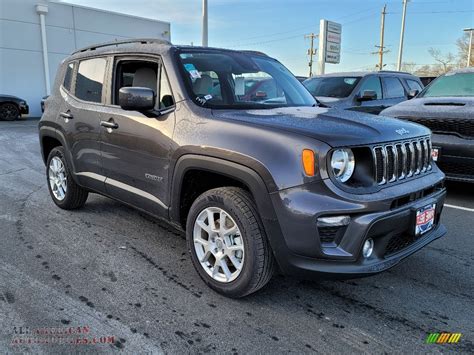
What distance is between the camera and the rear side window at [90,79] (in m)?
4.38

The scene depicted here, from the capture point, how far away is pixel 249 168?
287 centimetres

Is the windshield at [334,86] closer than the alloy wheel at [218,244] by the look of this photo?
No

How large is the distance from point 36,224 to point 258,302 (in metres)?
2.86

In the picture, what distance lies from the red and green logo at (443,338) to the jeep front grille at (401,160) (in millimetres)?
1017

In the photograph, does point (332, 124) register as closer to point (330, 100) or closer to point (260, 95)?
point (260, 95)

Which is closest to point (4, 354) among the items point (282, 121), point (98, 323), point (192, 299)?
point (98, 323)

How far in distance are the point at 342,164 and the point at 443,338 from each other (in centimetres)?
126

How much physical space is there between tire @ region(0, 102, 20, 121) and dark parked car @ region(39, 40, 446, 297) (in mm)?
16417

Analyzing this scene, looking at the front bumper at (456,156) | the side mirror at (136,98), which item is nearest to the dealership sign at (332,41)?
the front bumper at (456,156)

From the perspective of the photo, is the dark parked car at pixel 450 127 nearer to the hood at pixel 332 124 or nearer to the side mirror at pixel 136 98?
the hood at pixel 332 124

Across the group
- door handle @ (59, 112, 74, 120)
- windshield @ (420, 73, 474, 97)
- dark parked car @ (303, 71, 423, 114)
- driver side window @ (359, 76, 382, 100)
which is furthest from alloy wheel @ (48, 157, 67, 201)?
driver side window @ (359, 76, 382, 100)

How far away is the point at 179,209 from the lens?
11.4 ft

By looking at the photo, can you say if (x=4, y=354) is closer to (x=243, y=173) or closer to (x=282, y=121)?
(x=243, y=173)

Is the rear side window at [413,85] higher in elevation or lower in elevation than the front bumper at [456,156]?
higher
